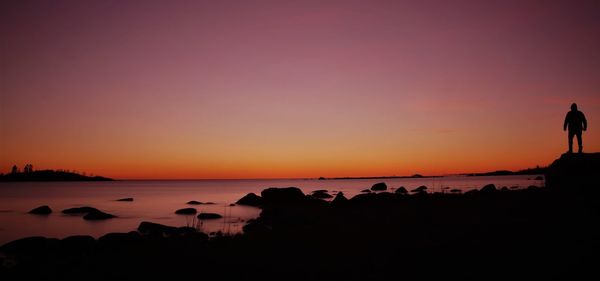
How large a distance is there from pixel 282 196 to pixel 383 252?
3343 centimetres

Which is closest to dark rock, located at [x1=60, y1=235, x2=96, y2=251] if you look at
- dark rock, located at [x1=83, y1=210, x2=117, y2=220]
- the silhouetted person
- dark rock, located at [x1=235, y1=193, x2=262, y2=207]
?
dark rock, located at [x1=83, y1=210, x2=117, y2=220]

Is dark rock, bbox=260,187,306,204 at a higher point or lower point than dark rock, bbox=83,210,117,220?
higher

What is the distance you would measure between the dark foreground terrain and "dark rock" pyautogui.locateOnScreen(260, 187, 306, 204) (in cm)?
2563

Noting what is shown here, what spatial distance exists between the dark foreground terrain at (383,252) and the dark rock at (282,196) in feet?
84.1

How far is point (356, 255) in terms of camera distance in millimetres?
9898

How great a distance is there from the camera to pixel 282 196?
42.9 m

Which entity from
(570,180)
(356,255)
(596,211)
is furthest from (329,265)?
(570,180)

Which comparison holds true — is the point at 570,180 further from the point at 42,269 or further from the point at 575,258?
the point at 42,269

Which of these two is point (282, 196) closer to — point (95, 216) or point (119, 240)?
point (95, 216)

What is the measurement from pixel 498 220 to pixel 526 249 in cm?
444

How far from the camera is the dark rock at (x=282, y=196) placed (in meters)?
41.8

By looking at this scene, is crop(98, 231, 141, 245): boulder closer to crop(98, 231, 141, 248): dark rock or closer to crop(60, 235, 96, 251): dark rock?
crop(98, 231, 141, 248): dark rock

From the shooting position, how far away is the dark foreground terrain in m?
8.13

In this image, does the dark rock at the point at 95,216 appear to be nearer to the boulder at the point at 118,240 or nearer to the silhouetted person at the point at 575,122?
the boulder at the point at 118,240
